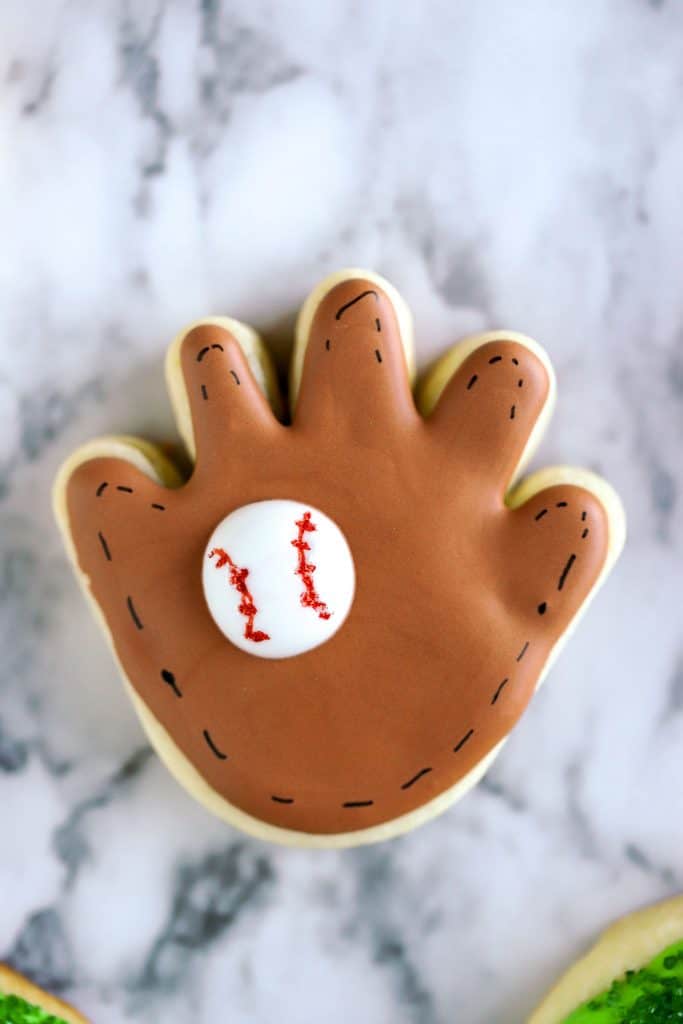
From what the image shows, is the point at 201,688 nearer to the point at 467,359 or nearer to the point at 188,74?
the point at 467,359

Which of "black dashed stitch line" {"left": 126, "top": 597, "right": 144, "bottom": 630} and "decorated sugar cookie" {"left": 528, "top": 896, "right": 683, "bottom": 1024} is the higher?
"black dashed stitch line" {"left": 126, "top": 597, "right": 144, "bottom": 630}

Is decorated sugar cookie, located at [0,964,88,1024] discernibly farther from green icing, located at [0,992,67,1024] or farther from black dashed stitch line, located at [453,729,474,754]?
black dashed stitch line, located at [453,729,474,754]

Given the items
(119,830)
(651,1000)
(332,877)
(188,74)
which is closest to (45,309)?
(188,74)

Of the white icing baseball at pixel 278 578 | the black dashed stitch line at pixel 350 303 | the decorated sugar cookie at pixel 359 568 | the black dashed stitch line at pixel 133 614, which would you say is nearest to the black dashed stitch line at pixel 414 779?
the decorated sugar cookie at pixel 359 568

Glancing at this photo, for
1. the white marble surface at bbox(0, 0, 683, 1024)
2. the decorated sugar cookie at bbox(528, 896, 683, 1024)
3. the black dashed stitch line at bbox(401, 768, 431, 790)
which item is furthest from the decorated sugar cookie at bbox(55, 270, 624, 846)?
the decorated sugar cookie at bbox(528, 896, 683, 1024)

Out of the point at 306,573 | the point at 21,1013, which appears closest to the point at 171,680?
the point at 306,573

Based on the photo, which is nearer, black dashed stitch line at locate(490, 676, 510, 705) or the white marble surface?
black dashed stitch line at locate(490, 676, 510, 705)

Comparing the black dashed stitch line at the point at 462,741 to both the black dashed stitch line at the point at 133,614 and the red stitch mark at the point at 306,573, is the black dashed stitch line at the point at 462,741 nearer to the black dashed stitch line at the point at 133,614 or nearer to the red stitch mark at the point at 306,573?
the red stitch mark at the point at 306,573

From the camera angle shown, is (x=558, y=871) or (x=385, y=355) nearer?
(x=385, y=355)
